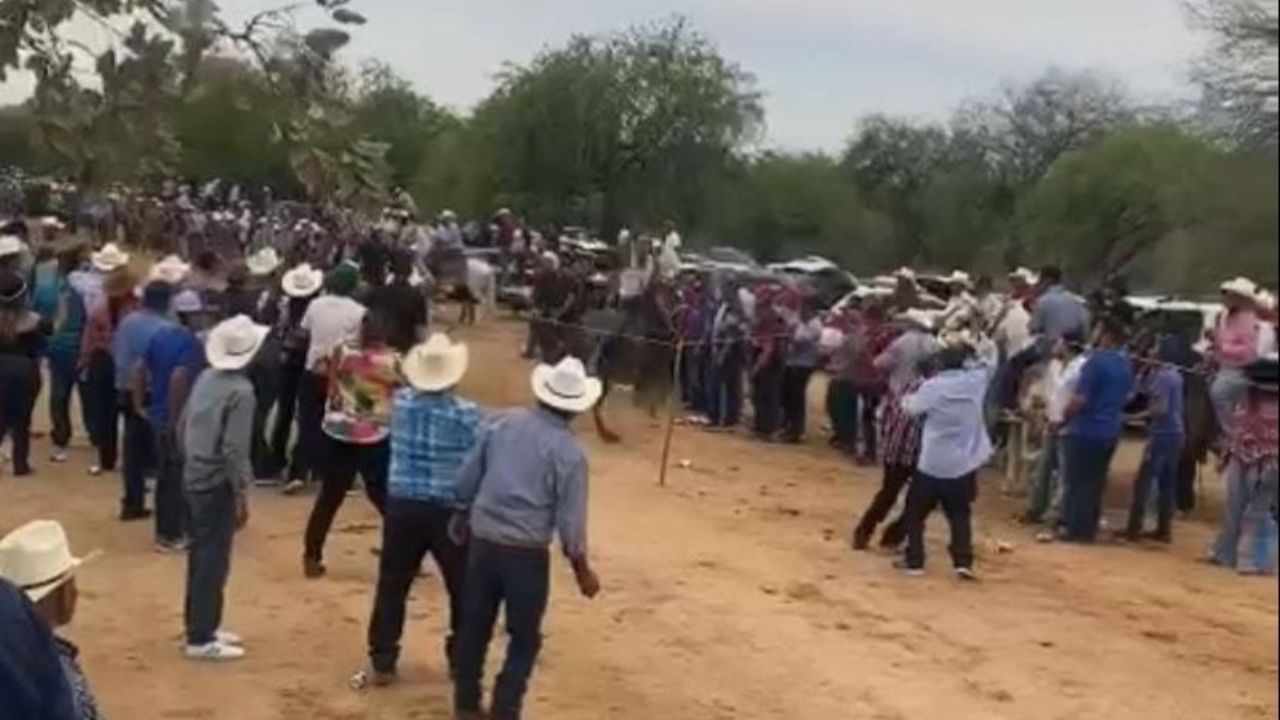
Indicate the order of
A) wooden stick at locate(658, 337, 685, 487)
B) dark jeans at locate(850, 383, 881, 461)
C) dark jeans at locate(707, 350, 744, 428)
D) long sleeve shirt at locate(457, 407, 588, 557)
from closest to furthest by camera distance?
long sleeve shirt at locate(457, 407, 588, 557) < wooden stick at locate(658, 337, 685, 487) < dark jeans at locate(850, 383, 881, 461) < dark jeans at locate(707, 350, 744, 428)

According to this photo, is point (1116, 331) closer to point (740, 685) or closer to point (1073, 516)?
point (1073, 516)

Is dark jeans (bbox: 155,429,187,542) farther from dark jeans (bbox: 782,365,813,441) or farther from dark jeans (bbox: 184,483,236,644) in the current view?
dark jeans (bbox: 782,365,813,441)

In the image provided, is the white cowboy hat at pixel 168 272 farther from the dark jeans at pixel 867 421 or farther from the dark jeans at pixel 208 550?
the dark jeans at pixel 867 421

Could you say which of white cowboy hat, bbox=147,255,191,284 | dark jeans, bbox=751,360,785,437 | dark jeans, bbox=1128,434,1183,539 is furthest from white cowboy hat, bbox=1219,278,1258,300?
dark jeans, bbox=751,360,785,437

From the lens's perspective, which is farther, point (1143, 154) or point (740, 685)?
point (740, 685)

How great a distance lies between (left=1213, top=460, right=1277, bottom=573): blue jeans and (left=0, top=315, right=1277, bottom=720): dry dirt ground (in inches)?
11.1

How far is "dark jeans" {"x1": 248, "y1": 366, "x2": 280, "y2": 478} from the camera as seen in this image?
14.9 meters

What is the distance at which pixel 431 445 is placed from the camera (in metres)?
8.73

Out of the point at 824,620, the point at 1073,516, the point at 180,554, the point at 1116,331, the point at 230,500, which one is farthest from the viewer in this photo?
the point at 1073,516

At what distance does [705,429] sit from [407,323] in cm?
1130

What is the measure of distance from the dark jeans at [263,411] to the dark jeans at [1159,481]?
23.0 feet

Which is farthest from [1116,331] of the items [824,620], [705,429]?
[705,429]

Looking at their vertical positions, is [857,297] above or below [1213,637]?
above

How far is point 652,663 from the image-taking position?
1023 centimetres
